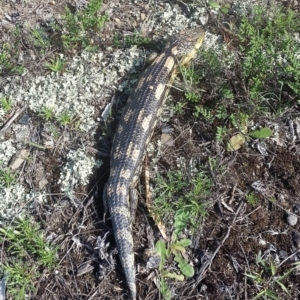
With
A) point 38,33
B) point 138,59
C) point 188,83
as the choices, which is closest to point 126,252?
point 188,83

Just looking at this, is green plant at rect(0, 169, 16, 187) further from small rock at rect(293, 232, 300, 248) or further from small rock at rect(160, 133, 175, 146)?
small rock at rect(293, 232, 300, 248)

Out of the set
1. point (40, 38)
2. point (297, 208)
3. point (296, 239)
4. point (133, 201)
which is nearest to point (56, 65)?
point (40, 38)

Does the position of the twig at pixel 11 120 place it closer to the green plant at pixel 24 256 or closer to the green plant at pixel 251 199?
the green plant at pixel 24 256

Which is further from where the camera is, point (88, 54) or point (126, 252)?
point (88, 54)

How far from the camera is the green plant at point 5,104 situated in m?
5.25

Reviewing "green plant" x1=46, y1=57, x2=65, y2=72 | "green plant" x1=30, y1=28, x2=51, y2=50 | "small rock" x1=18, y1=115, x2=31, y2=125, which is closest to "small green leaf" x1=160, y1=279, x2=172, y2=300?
"small rock" x1=18, y1=115, x2=31, y2=125

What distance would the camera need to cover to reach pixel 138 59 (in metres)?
5.59

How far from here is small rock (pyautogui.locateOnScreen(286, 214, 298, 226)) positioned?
15.0 feet

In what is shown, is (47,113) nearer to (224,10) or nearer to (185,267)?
(185,267)

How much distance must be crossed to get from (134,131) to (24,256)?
162 cm

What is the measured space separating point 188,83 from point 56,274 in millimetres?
2413

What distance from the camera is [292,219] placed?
4.58 metres

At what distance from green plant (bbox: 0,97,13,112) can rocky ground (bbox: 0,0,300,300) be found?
64mm

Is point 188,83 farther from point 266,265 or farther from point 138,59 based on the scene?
point 266,265
